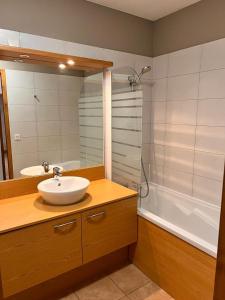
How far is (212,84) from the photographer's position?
2.08 meters

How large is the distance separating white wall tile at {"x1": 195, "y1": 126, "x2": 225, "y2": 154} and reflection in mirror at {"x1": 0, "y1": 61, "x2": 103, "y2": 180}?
3.32 feet

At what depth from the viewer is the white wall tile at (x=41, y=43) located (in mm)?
1830

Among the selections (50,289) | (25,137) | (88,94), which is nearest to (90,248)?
(50,289)

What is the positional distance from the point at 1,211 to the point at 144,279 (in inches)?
53.3

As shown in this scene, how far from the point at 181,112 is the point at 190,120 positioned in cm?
15

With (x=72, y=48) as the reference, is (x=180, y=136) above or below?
below

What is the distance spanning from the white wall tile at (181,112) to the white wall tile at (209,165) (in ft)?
1.20

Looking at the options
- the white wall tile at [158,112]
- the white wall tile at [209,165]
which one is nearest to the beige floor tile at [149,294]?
the white wall tile at [209,165]

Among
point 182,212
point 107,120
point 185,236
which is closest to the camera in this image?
point 185,236

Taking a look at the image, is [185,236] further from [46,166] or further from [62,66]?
[62,66]

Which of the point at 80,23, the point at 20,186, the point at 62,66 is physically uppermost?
the point at 80,23

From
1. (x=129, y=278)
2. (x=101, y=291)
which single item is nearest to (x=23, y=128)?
(x=101, y=291)

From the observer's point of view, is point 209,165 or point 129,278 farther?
point 209,165

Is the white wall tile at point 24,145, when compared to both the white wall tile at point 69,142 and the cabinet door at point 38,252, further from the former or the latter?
the cabinet door at point 38,252
